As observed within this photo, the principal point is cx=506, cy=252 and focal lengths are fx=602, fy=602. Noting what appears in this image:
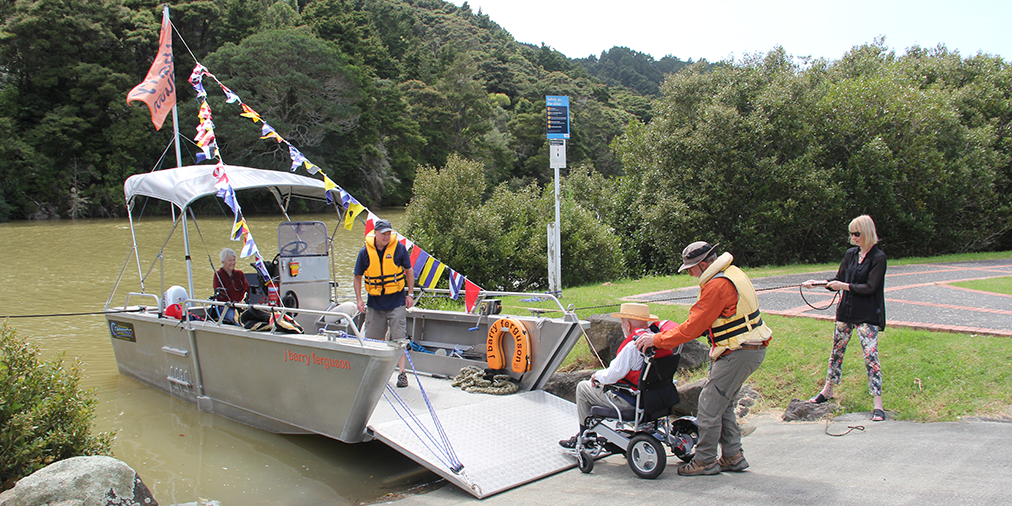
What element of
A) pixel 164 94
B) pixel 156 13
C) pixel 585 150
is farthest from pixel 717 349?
pixel 585 150

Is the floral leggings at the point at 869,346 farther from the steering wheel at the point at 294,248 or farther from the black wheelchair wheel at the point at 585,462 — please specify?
the steering wheel at the point at 294,248

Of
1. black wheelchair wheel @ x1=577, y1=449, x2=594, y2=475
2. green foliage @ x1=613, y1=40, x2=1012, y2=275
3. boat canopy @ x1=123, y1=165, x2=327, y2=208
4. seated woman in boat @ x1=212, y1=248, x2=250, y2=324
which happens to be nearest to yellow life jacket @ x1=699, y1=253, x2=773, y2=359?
black wheelchair wheel @ x1=577, y1=449, x2=594, y2=475

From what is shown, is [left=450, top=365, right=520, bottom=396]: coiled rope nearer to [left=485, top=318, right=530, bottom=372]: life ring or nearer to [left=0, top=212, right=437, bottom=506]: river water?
[left=485, top=318, right=530, bottom=372]: life ring

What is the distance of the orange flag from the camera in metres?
7.98

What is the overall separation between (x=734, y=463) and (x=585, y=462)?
1.12m

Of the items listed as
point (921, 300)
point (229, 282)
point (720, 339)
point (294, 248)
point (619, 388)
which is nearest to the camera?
point (720, 339)

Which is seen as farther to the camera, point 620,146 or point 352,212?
point 620,146

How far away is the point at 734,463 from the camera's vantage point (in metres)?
4.42

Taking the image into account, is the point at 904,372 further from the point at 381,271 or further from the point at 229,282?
A: the point at 229,282

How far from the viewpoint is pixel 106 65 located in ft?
141

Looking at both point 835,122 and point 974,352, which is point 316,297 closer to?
point 974,352

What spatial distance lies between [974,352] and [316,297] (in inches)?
308

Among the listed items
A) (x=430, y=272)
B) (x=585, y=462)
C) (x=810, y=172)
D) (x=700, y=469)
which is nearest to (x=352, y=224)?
(x=430, y=272)

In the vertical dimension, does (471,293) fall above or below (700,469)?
above
